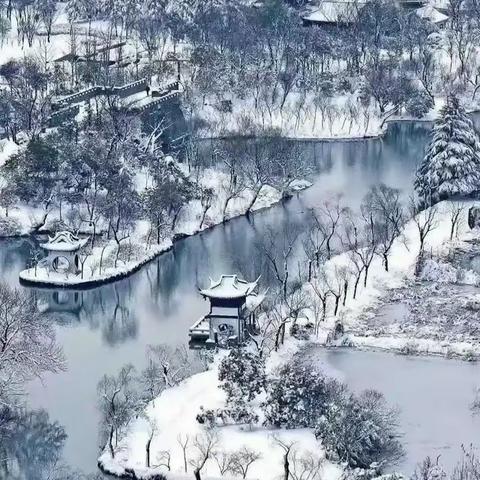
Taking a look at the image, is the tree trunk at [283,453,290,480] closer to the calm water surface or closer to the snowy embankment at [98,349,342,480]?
the snowy embankment at [98,349,342,480]

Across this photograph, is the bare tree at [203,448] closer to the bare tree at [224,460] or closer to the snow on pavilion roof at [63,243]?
the bare tree at [224,460]

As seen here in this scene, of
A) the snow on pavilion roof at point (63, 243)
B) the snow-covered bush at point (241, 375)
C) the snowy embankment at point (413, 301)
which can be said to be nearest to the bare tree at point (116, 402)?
the snow-covered bush at point (241, 375)

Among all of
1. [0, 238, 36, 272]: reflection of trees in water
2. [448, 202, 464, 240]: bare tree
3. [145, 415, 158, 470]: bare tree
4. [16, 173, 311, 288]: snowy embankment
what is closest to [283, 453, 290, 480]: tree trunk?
[145, 415, 158, 470]: bare tree

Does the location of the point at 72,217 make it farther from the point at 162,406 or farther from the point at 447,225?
the point at 162,406

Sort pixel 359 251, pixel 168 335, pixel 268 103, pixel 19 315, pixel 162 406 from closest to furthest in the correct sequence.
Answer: pixel 162 406
pixel 19 315
pixel 168 335
pixel 359 251
pixel 268 103

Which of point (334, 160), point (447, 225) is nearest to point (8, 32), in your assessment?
point (334, 160)

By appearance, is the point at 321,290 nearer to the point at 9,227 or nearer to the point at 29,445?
the point at 29,445

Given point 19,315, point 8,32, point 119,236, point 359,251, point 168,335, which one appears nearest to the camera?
point 19,315

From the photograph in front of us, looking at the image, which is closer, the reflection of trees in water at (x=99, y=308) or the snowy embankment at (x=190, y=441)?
the snowy embankment at (x=190, y=441)

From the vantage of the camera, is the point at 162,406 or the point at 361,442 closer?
the point at 361,442
